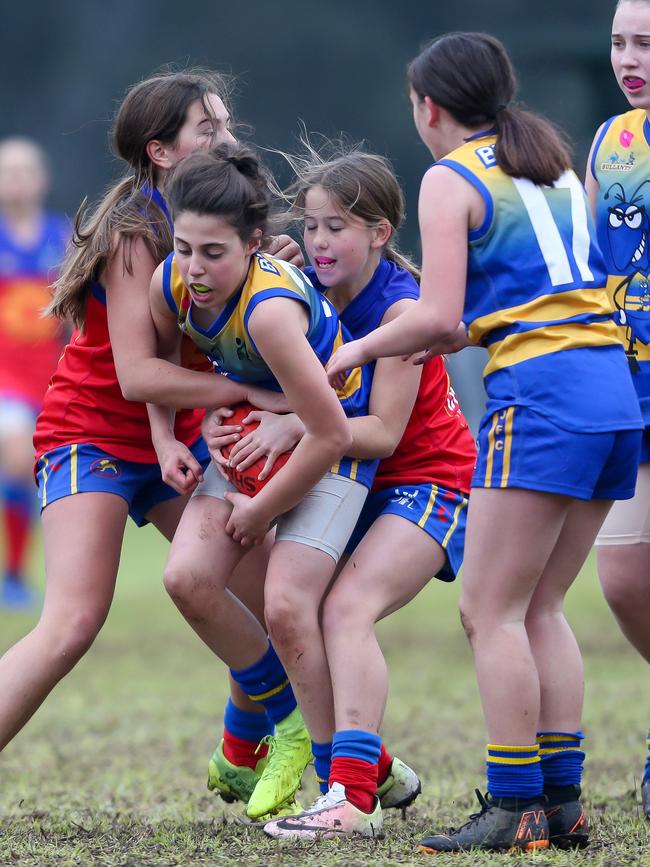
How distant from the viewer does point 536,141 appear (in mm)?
3086

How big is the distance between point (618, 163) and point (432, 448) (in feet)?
2.74

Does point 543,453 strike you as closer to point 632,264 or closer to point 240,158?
point 632,264

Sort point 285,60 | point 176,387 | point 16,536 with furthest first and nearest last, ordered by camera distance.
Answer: point 285,60
point 16,536
point 176,387

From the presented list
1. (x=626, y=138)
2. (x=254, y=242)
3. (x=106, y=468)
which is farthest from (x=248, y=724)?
(x=626, y=138)

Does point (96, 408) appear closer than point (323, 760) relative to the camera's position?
No

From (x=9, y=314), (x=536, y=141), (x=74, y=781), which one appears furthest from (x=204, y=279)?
(x=9, y=314)

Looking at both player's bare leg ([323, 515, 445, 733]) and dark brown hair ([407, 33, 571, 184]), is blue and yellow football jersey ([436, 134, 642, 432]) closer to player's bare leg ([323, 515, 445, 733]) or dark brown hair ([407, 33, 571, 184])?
dark brown hair ([407, 33, 571, 184])

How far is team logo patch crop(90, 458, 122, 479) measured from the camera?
3.61 meters

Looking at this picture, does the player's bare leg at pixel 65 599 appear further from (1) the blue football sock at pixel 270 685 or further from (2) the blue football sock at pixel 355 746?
(2) the blue football sock at pixel 355 746

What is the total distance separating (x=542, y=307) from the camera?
9.92 feet

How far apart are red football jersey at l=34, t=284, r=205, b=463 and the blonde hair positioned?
0.53 m

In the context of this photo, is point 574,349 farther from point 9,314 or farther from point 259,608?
point 9,314

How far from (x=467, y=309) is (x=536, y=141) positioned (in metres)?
0.38

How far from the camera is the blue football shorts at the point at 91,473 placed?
359cm
